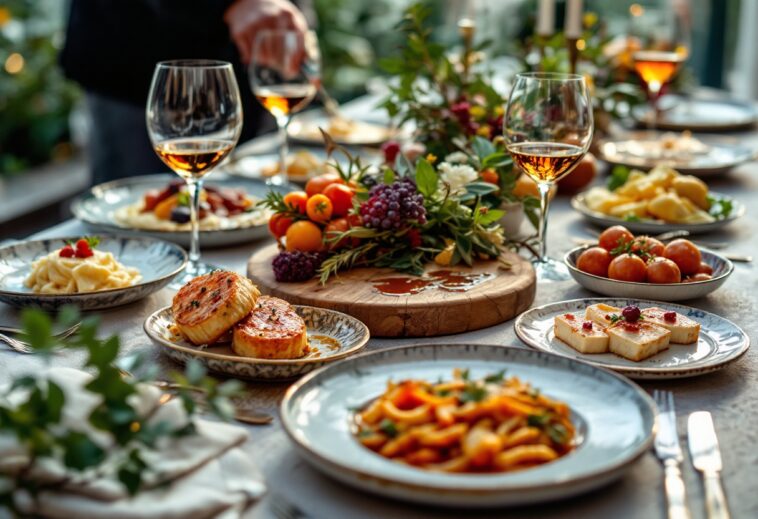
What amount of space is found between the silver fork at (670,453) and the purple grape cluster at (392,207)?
60 cm

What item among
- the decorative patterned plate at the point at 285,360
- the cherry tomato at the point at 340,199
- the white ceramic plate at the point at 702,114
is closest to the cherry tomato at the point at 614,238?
the cherry tomato at the point at 340,199

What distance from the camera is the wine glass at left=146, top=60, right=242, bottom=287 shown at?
1.84 meters

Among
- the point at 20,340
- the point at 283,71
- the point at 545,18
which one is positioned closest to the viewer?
the point at 20,340

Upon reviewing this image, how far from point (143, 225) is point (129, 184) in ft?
1.39

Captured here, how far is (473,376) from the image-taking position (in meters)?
1.26

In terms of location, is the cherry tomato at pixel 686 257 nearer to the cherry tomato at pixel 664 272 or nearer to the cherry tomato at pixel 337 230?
the cherry tomato at pixel 664 272

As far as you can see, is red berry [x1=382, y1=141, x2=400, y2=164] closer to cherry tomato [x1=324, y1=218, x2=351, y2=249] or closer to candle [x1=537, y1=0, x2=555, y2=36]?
cherry tomato [x1=324, y1=218, x2=351, y2=249]

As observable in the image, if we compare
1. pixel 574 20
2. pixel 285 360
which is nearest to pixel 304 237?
pixel 285 360

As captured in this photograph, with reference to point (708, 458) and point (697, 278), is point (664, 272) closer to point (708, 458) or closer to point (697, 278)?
point (697, 278)

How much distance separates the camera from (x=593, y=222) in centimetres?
237

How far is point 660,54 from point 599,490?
8.18 feet

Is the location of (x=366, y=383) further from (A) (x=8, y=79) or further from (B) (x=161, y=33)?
(A) (x=8, y=79)

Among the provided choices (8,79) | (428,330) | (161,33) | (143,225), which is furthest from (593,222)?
(8,79)

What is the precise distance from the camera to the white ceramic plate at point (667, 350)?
1359mm
